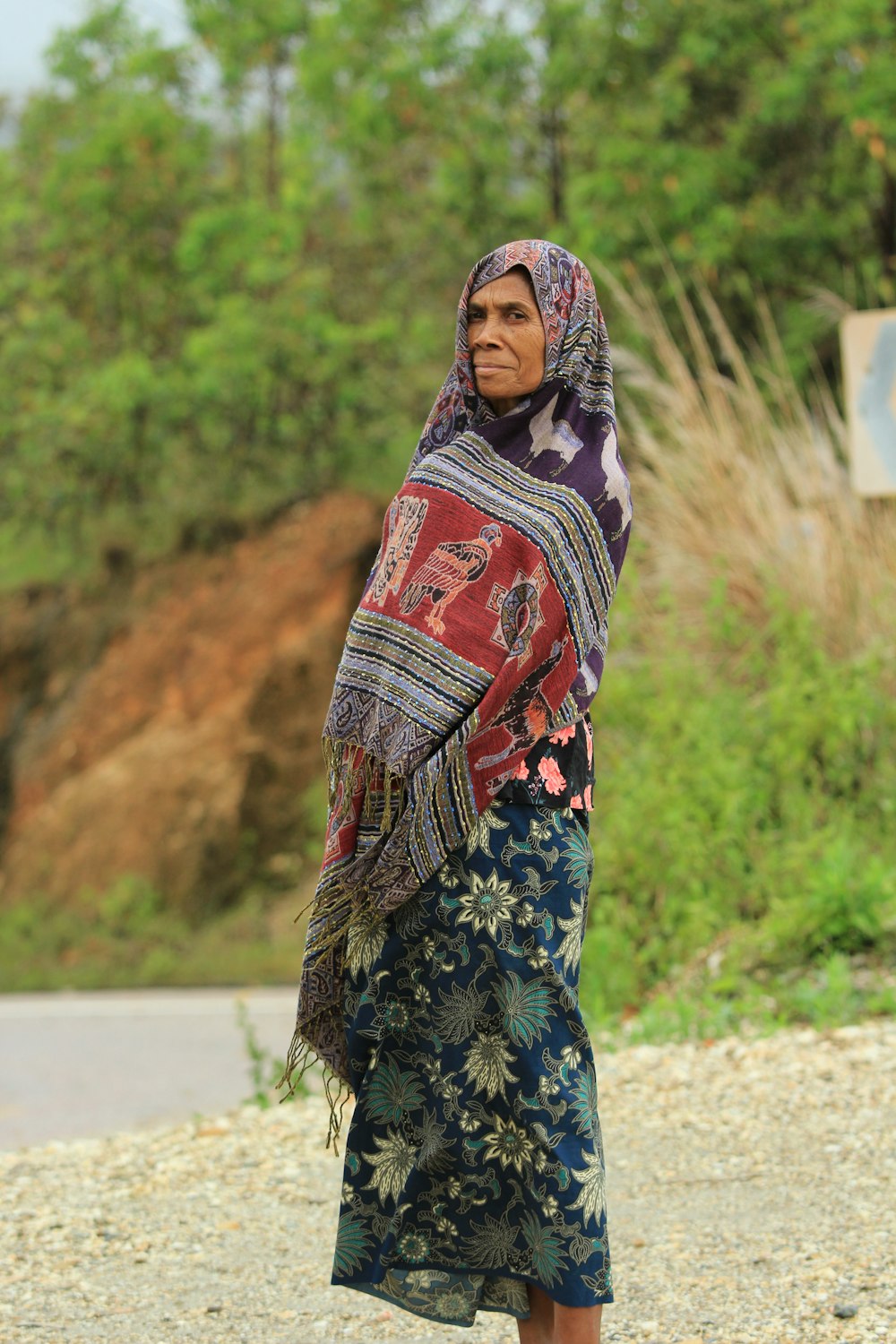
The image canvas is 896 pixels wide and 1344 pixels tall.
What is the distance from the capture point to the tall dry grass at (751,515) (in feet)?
21.7

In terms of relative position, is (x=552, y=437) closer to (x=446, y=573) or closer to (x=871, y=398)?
(x=446, y=573)

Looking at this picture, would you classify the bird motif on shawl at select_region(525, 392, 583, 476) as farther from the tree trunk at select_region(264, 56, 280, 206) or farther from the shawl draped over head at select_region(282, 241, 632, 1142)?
the tree trunk at select_region(264, 56, 280, 206)

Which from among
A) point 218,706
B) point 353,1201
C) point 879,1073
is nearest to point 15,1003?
point 218,706

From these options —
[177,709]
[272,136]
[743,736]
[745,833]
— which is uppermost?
[272,136]

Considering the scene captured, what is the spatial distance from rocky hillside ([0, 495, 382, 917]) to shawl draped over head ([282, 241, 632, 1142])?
791 cm

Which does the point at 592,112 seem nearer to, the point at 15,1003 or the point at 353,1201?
the point at 15,1003

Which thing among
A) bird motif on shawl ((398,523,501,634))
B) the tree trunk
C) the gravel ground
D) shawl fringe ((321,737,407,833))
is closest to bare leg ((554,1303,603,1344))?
the gravel ground

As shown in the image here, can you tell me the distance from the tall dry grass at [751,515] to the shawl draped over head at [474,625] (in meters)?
4.16

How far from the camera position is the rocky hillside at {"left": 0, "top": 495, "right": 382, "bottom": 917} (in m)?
10.2

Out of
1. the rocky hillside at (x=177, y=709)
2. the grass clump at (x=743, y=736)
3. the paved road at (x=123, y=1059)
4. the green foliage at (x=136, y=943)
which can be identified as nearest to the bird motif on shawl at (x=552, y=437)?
the grass clump at (x=743, y=736)

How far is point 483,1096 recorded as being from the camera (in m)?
2.29

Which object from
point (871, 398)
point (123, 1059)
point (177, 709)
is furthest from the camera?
point (177, 709)

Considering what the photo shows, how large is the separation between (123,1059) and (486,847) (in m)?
5.12

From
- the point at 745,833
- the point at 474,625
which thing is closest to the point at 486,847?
the point at 474,625
